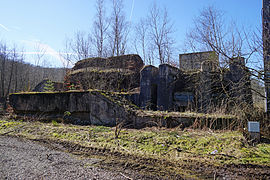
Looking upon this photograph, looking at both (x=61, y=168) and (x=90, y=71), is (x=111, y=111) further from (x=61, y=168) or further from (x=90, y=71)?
(x=90, y=71)

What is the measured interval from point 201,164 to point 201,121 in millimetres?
2641

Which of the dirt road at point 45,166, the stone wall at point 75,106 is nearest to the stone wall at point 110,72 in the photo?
the stone wall at point 75,106

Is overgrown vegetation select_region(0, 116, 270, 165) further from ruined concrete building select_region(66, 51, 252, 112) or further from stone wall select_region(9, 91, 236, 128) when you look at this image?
ruined concrete building select_region(66, 51, 252, 112)

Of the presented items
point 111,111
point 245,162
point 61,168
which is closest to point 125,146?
point 61,168

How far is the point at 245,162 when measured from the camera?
3.18m

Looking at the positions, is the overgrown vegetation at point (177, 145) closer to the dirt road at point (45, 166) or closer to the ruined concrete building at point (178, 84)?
the dirt road at point (45, 166)

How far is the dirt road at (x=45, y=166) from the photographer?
289 cm

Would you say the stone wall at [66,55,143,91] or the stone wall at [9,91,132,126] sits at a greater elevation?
the stone wall at [66,55,143,91]

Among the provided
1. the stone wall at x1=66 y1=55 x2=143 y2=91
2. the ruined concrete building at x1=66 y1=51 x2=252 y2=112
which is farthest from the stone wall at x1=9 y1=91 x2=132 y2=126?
the stone wall at x1=66 y1=55 x2=143 y2=91

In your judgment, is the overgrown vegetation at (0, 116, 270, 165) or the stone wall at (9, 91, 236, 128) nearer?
the overgrown vegetation at (0, 116, 270, 165)

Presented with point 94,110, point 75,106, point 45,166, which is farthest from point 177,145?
point 75,106

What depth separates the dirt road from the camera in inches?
114

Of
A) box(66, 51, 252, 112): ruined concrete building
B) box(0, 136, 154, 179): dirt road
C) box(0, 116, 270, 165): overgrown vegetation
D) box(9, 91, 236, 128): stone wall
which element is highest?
box(66, 51, 252, 112): ruined concrete building

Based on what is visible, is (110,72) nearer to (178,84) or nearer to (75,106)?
(178,84)
